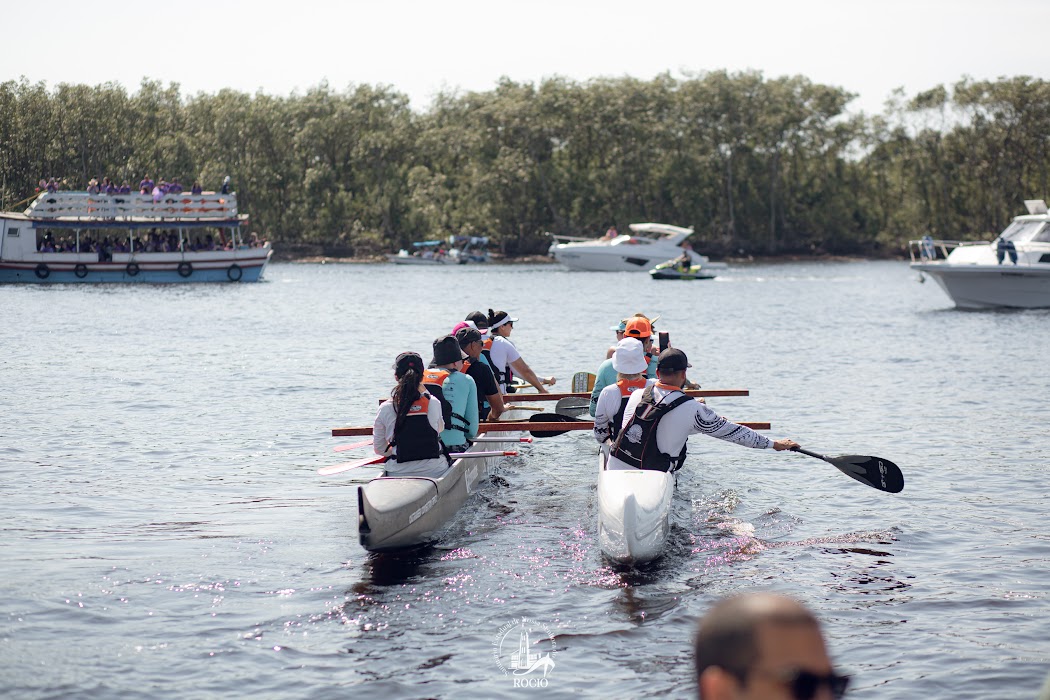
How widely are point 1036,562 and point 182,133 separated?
9648 cm

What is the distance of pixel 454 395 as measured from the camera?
39.8 ft

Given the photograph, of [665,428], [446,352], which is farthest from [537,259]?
[665,428]

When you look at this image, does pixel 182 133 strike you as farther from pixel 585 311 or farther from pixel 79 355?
pixel 79 355

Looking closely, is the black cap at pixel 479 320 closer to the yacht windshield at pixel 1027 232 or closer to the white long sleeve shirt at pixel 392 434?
the white long sleeve shirt at pixel 392 434

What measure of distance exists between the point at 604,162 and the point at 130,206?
53.0 meters

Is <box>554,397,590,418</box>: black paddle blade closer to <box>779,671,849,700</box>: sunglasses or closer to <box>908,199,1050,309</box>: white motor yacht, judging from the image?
<box>779,671,849,700</box>: sunglasses

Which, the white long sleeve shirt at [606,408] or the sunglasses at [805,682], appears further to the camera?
the white long sleeve shirt at [606,408]

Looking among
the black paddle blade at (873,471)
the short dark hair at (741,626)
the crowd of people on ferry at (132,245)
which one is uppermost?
the crowd of people on ferry at (132,245)

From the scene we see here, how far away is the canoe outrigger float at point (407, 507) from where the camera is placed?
9586mm

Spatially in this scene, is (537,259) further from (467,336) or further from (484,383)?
(467,336)

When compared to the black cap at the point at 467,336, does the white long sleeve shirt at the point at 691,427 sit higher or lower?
lower

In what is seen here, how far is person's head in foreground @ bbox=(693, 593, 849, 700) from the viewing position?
2.08 metres

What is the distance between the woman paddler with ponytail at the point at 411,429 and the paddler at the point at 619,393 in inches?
60.3

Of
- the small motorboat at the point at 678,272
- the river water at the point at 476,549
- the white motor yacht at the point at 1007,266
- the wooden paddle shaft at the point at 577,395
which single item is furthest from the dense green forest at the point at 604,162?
the wooden paddle shaft at the point at 577,395
